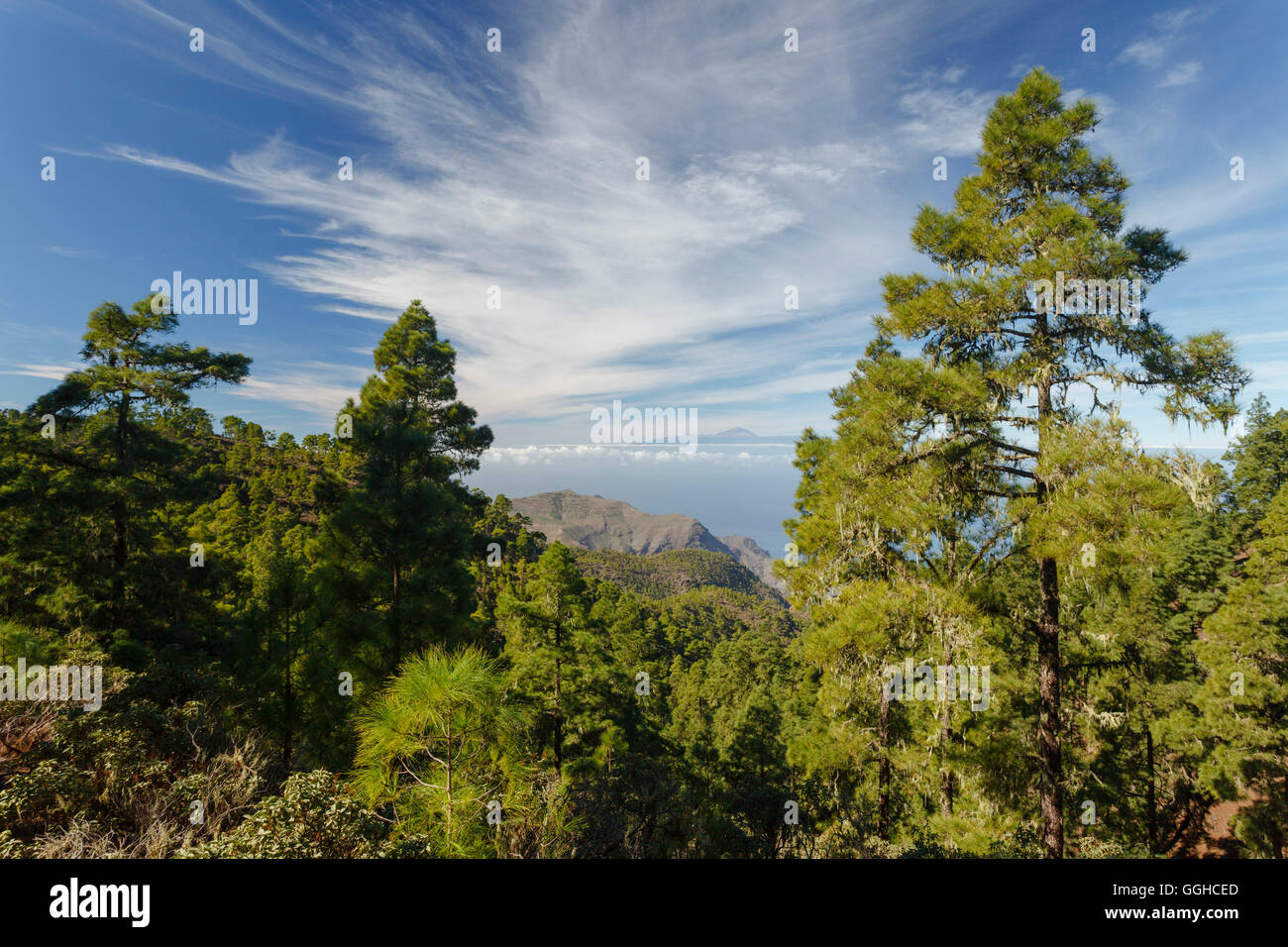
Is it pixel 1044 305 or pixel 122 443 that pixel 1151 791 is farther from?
pixel 122 443

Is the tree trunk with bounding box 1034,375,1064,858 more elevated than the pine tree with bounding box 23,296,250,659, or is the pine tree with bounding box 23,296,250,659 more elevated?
the pine tree with bounding box 23,296,250,659

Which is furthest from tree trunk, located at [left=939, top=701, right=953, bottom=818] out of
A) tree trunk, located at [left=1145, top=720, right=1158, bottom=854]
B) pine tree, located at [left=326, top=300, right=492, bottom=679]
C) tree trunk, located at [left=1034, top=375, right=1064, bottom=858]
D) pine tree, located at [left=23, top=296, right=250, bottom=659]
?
pine tree, located at [left=23, top=296, right=250, bottom=659]

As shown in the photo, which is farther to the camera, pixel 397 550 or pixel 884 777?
pixel 884 777

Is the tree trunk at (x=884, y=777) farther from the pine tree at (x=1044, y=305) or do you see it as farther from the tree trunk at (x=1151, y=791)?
the tree trunk at (x=1151, y=791)

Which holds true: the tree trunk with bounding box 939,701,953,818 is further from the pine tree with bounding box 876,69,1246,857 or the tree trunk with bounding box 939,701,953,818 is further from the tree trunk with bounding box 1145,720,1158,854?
the tree trunk with bounding box 1145,720,1158,854

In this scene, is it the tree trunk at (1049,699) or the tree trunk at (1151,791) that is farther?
the tree trunk at (1151,791)

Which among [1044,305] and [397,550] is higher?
[1044,305]

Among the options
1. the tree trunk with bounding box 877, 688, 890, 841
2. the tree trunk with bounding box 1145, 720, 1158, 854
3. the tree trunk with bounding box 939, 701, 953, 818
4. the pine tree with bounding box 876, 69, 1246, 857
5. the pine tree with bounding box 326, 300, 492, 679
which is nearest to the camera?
the pine tree with bounding box 876, 69, 1246, 857

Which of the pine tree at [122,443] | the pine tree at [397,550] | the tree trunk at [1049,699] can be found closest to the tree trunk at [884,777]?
the tree trunk at [1049,699]

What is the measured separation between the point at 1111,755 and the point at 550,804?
759 inches

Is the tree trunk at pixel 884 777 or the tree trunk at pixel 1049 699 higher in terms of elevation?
the tree trunk at pixel 1049 699

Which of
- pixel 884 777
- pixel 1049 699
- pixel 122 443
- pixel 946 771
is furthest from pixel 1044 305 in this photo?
pixel 122 443

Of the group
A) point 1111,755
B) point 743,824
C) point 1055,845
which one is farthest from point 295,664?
point 1111,755

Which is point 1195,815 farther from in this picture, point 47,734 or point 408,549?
point 47,734
